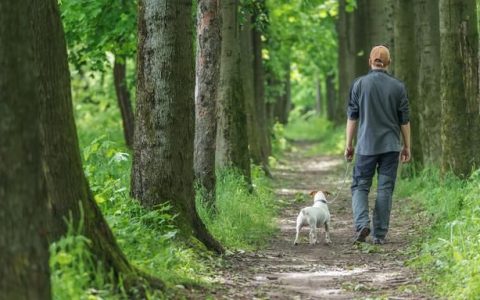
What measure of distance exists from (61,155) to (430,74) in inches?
418

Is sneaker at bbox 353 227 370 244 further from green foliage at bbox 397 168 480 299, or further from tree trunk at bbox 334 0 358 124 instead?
tree trunk at bbox 334 0 358 124

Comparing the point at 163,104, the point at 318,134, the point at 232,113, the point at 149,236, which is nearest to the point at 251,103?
the point at 232,113

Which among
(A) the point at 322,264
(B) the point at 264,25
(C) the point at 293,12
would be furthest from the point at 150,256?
(C) the point at 293,12

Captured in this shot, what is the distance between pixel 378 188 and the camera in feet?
33.7

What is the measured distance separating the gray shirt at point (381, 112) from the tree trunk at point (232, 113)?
444 centimetres

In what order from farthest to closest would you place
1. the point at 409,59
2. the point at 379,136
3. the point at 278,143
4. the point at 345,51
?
the point at 345,51
the point at 278,143
the point at 409,59
the point at 379,136

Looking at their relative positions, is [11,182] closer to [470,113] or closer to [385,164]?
[385,164]

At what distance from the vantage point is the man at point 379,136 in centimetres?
1012

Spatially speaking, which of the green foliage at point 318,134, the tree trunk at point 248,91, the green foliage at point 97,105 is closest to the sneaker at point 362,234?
the tree trunk at point 248,91

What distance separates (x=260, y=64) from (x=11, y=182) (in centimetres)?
1926

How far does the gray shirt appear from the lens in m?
10.1

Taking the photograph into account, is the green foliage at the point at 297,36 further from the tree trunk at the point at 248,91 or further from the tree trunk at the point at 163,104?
the tree trunk at the point at 163,104

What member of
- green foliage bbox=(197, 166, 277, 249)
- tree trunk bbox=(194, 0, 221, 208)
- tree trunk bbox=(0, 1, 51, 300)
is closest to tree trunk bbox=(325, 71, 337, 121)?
green foliage bbox=(197, 166, 277, 249)

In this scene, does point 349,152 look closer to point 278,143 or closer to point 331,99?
point 278,143
